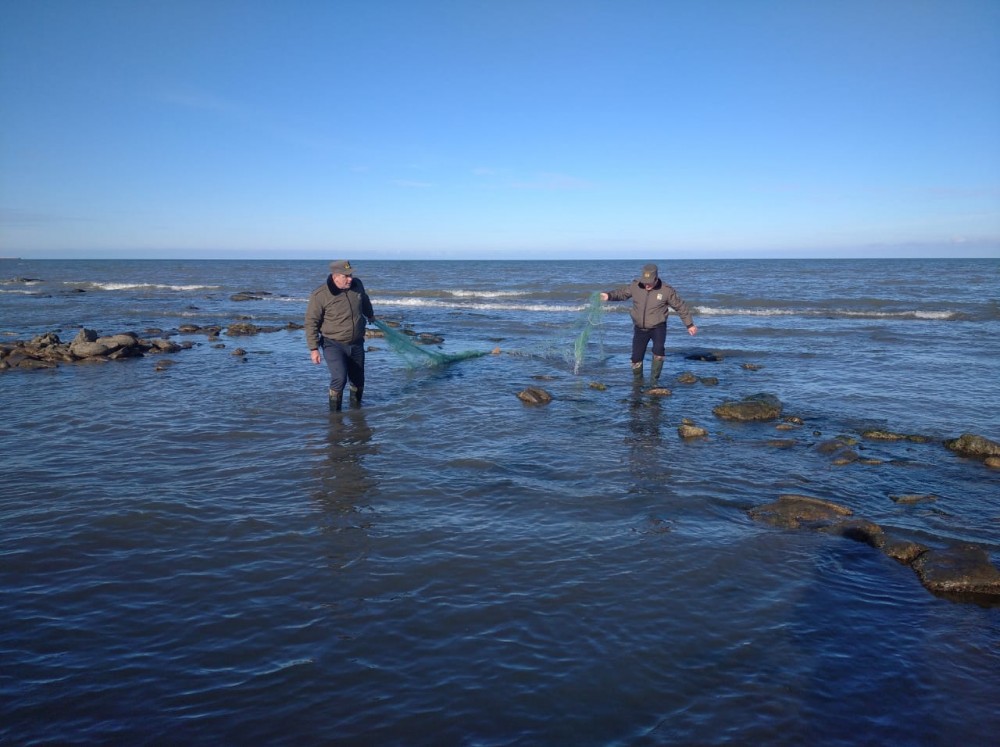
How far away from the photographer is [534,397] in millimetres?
11992

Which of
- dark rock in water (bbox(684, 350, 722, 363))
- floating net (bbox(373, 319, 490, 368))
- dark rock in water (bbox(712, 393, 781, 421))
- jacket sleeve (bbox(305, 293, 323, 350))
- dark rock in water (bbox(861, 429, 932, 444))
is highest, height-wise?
jacket sleeve (bbox(305, 293, 323, 350))

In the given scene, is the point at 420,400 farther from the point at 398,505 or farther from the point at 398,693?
the point at 398,693

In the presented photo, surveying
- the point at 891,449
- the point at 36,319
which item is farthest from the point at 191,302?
the point at 891,449

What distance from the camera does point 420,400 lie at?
12.1 meters

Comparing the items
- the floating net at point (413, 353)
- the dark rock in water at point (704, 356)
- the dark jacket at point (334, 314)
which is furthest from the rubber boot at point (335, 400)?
the dark rock in water at point (704, 356)

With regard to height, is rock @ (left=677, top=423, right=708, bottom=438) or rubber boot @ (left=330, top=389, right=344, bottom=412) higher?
rubber boot @ (left=330, top=389, right=344, bottom=412)

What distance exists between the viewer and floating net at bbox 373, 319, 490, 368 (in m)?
13.6

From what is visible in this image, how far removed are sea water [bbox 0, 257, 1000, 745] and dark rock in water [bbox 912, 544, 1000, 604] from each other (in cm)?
16

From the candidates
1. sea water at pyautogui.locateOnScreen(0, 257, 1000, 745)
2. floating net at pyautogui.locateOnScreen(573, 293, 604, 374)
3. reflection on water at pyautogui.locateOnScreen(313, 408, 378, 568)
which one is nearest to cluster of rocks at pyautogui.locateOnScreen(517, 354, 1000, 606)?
sea water at pyautogui.locateOnScreen(0, 257, 1000, 745)

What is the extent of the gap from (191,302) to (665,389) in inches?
1366

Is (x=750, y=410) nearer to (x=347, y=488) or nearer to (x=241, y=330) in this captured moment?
(x=347, y=488)

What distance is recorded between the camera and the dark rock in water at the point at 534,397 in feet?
39.1

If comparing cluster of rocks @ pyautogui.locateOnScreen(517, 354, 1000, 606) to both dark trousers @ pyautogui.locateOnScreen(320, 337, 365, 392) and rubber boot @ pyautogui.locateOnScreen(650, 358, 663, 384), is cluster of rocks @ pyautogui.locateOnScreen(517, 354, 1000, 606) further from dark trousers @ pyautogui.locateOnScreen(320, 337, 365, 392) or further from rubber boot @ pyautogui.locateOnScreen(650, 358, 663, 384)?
dark trousers @ pyautogui.locateOnScreen(320, 337, 365, 392)

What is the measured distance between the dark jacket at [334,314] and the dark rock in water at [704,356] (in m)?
10.5
